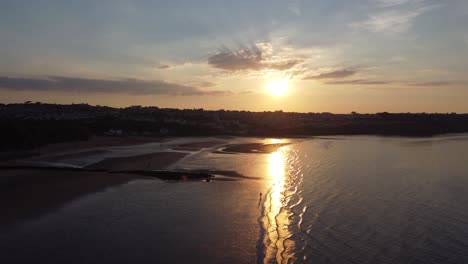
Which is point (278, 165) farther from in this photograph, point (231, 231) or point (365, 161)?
point (231, 231)

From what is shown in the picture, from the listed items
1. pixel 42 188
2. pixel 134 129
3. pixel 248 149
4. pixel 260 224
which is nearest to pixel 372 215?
pixel 260 224

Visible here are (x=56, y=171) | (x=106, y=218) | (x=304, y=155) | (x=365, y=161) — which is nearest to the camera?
(x=106, y=218)

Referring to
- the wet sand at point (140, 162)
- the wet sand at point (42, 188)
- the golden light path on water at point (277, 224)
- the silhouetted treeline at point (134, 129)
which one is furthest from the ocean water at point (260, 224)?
the silhouetted treeline at point (134, 129)

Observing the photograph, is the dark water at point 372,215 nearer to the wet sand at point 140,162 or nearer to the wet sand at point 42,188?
the wet sand at point 42,188

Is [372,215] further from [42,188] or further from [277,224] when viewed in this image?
[42,188]

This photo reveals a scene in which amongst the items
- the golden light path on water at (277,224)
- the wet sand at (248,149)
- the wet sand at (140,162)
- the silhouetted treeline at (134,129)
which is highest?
the silhouetted treeline at (134,129)

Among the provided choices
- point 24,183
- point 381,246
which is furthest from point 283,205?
point 24,183

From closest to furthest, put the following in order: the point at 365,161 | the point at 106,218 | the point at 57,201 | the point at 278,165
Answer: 1. the point at 106,218
2. the point at 57,201
3. the point at 278,165
4. the point at 365,161

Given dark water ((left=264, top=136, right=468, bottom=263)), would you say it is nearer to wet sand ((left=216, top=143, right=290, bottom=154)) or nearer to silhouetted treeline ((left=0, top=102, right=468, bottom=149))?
wet sand ((left=216, top=143, right=290, bottom=154))
